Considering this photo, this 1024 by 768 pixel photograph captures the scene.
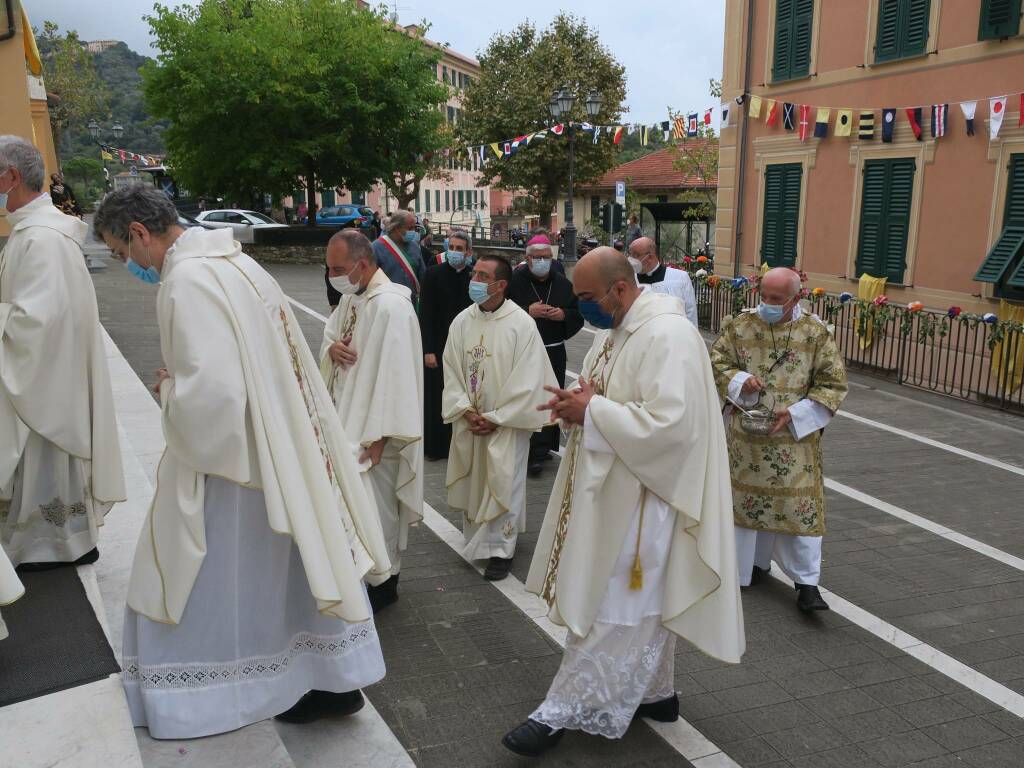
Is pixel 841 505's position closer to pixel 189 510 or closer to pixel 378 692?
pixel 378 692

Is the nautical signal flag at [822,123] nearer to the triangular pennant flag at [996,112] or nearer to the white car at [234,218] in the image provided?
the triangular pennant flag at [996,112]

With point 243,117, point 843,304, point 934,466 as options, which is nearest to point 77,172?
point 243,117

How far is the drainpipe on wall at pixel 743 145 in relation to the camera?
632 inches

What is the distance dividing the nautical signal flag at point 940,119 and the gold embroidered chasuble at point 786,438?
921cm

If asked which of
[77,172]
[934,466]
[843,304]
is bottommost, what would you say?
[934,466]

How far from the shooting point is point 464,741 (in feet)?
11.5

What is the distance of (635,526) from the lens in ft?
10.8

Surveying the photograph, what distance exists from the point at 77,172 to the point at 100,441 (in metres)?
58.9

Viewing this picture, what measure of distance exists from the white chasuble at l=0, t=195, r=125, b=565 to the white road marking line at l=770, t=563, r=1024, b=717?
381cm

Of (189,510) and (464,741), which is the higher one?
(189,510)

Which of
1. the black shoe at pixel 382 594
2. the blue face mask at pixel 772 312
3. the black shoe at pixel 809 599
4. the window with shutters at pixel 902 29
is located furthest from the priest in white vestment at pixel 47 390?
the window with shutters at pixel 902 29

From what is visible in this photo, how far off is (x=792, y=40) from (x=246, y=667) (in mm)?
14890

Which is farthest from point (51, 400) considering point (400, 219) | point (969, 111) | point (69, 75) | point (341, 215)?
point (69, 75)

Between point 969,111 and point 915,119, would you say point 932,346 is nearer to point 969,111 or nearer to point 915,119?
point 969,111
